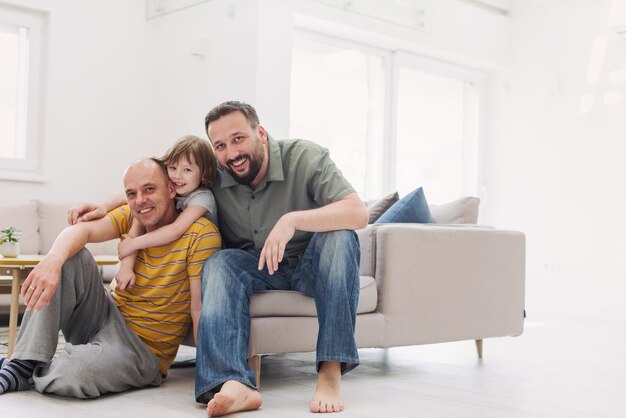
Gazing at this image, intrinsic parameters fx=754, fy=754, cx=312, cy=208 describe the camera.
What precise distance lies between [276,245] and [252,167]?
1.02 feet

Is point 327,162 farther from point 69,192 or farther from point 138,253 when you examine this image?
point 69,192

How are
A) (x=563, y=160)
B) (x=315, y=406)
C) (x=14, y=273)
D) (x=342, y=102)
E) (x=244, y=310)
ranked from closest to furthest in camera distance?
1. (x=315, y=406)
2. (x=244, y=310)
3. (x=14, y=273)
4. (x=342, y=102)
5. (x=563, y=160)

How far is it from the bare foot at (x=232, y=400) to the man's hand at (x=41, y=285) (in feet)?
1.72

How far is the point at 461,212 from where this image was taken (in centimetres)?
335

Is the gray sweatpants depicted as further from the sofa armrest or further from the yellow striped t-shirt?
the sofa armrest

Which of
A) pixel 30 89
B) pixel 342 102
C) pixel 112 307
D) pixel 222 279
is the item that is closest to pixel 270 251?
pixel 222 279

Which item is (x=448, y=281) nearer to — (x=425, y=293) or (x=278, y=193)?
(x=425, y=293)

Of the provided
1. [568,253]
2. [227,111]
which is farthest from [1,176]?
[568,253]

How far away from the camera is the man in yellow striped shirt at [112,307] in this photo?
82.0 inches

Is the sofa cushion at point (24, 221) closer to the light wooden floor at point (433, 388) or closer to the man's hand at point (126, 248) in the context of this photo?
the light wooden floor at point (433, 388)

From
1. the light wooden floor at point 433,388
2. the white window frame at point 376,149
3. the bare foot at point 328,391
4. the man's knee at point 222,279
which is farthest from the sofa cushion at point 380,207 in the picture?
the white window frame at point 376,149

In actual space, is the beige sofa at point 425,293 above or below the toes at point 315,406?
above

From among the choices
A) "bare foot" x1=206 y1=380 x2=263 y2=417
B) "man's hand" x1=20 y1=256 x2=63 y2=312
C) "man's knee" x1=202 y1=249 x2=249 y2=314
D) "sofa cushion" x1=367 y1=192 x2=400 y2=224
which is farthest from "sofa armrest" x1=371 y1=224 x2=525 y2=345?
"man's hand" x1=20 y1=256 x2=63 y2=312

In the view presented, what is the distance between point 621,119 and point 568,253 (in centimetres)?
113
